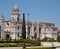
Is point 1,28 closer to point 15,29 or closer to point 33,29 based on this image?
point 15,29

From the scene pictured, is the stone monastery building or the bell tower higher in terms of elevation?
the bell tower

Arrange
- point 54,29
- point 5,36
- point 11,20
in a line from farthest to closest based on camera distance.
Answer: point 54,29, point 11,20, point 5,36

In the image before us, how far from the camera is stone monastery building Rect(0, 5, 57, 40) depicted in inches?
3329

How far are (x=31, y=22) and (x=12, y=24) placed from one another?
10582 mm

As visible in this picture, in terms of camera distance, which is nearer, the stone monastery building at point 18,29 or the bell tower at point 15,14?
the stone monastery building at point 18,29

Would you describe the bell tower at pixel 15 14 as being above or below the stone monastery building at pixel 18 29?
above

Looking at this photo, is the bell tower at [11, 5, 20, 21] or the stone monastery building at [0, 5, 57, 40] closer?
the stone monastery building at [0, 5, 57, 40]

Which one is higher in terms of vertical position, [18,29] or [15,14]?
[15,14]

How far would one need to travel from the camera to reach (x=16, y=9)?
87.8 m

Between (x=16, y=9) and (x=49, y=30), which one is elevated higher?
(x=16, y=9)

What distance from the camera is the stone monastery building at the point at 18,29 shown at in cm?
8456

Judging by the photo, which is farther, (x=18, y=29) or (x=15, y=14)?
(x=15, y=14)

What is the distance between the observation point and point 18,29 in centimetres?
8619

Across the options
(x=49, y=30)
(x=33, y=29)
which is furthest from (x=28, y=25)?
(x=49, y=30)
